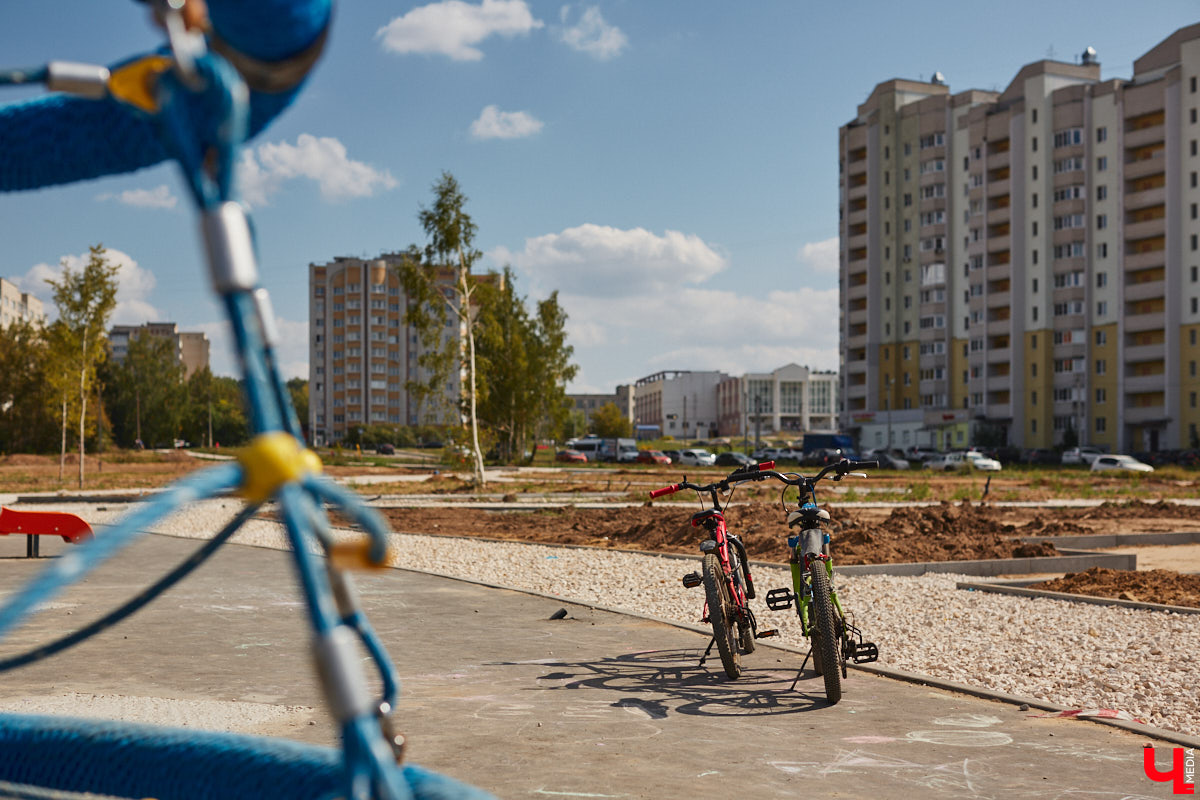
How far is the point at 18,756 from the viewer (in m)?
1.76

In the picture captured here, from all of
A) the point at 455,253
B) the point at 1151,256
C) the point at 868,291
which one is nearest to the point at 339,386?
the point at 868,291

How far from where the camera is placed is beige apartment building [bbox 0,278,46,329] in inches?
5168

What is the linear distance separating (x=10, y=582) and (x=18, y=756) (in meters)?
11.2

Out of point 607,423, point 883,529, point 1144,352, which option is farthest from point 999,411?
point 883,529

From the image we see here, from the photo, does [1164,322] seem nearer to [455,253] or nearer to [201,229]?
[455,253]

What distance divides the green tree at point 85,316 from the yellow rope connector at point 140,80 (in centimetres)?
3484

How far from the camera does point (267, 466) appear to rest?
107 centimetres

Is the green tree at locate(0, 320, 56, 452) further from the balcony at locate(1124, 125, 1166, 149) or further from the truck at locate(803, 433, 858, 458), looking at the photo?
the balcony at locate(1124, 125, 1166, 149)

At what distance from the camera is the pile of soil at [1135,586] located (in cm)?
1062

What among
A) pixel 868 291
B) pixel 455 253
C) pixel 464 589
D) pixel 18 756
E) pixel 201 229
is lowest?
pixel 464 589

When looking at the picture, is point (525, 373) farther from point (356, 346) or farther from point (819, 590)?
point (356, 346)

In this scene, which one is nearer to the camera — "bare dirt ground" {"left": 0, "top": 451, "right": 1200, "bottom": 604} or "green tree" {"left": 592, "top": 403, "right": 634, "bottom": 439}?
"bare dirt ground" {"left": 0, "top": 451, "right": 1200, "bottom": 604}

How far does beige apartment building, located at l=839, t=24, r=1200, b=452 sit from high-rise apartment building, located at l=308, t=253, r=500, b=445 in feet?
240

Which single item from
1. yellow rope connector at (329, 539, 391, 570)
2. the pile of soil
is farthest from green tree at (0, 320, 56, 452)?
yellow rope connector at (329, 539, 391, 570)
